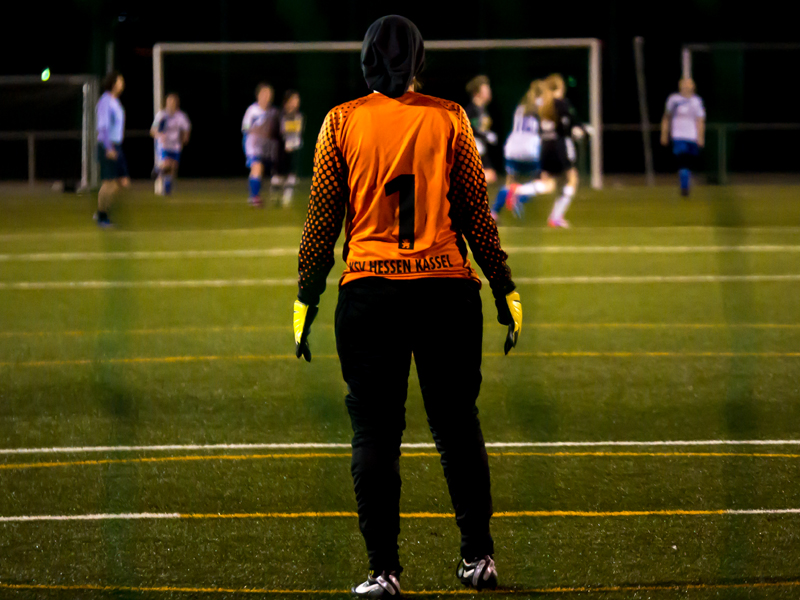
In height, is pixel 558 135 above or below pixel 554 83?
below

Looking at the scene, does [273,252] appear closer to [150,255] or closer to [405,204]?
[150,255]

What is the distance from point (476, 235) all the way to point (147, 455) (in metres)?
2.59

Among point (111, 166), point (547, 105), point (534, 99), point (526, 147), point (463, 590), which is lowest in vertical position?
point (463, 590)

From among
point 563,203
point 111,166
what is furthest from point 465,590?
point 111,166

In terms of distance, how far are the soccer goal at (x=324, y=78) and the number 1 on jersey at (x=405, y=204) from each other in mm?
20493

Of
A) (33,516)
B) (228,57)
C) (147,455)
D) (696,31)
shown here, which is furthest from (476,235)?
(696,31)

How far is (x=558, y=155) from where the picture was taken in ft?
55.7

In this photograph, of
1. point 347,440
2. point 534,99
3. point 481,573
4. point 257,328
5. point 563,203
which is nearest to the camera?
point 481,573

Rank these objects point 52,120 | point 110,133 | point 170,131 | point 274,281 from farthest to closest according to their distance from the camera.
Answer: point 52,120
point 170,131
point 110,133
point 274,281

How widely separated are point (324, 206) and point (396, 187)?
235mm

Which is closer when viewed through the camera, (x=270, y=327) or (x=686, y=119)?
(x=270, y=327)

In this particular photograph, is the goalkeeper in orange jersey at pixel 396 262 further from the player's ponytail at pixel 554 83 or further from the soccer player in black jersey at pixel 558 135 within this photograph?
the soccer player in black jersey at pixel 558 135

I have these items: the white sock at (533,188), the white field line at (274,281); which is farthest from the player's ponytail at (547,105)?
the white field line at (274,281)

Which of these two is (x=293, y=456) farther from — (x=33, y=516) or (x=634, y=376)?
(x=634, y=376)
